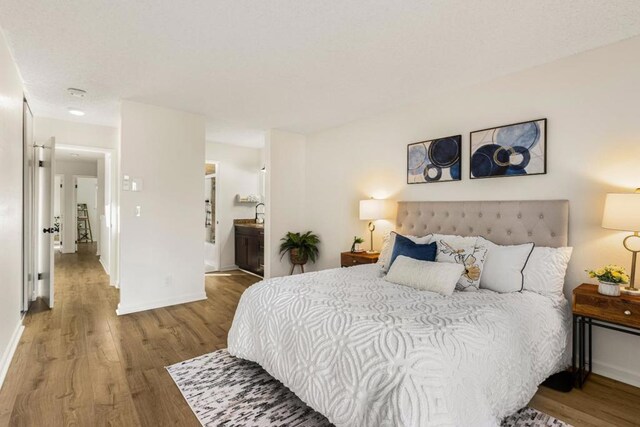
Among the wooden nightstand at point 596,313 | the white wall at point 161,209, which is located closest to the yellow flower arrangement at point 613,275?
the wooden nightstand at point 596,313

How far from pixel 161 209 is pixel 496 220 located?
149 inches

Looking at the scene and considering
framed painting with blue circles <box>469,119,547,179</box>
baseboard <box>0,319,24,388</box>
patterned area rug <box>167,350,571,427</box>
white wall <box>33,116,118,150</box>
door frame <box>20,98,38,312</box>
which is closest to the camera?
patterned area rug <box>167,350,571,427</box>

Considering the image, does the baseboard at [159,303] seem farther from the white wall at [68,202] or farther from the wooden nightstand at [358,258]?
the white wall at [68,202]

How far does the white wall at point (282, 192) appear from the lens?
4906 millimetres

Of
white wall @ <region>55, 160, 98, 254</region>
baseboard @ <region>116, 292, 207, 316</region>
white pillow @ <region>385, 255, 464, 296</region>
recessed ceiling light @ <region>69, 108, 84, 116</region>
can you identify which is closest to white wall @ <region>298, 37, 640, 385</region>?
white pillow @ <region>385, 255, 464, 296</region>

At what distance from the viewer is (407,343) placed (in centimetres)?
147

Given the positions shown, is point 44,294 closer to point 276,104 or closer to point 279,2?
point 276,104

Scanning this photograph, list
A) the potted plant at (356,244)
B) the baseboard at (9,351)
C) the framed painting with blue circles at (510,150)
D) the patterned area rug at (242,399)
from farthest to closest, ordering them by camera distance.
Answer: the potted plant at (356,244) < the framed painting with blue circles at (510,150) < the baseboard at (9,351) < the patterned area rug at (242,399)

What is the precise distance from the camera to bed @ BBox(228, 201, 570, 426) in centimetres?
137

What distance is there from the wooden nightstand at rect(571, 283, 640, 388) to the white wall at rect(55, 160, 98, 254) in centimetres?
1019

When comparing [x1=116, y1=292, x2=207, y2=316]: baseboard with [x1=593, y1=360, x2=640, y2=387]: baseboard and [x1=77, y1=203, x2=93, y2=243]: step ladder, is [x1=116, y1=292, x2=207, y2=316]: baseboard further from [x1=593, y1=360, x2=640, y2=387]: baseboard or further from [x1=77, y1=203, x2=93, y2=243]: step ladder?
[x1=77, y1=203, x2=93, y2=243]: step ladder

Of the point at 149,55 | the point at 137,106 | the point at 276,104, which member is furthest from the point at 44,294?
the point at 276,104

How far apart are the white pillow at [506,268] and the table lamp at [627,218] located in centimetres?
53

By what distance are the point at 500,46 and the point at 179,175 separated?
12.2 feet
